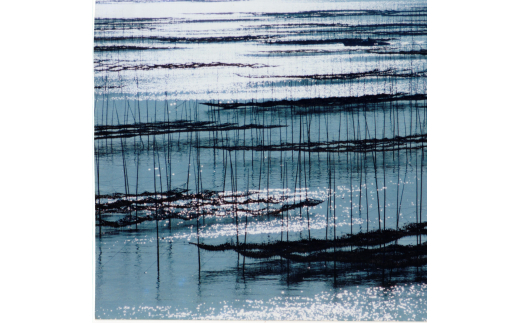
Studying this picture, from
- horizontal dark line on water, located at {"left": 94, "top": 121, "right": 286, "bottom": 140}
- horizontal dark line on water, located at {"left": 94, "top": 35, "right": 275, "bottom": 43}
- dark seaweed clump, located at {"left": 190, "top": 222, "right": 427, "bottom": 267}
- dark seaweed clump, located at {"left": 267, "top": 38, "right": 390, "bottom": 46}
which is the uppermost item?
horizontal dark line on water, located at {"left": 94, "top": 35, "right": 275, "bottom": 43}

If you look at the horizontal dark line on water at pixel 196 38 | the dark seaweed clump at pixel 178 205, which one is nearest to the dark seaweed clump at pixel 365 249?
the dark seaweed clump at pixel 178 205

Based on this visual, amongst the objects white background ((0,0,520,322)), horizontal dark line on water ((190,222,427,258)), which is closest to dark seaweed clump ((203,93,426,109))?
white background ((0,0,520,322))

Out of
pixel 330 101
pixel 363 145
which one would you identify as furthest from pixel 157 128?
pixel 363 145

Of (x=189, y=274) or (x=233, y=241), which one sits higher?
(x=233, y=241)

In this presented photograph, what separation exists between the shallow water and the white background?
0.27ft

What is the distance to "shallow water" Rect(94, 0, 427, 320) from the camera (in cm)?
187

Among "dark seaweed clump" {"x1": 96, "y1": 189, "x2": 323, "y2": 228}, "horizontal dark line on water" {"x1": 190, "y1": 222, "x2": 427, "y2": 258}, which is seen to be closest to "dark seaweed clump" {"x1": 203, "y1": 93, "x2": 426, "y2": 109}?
"dark seaweed clump" {"x1": 96, "y1": 189, "x2": 323, "y2": 228}

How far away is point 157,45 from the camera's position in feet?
6.24

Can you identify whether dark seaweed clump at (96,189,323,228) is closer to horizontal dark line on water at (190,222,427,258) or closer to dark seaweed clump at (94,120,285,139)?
horizontal dark line on water at (190,222,427,258)

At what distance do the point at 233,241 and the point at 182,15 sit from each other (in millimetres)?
1189

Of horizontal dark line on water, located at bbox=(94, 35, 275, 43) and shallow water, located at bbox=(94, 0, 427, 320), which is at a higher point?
horizontal dark line on water, located at bbox=(94, 35, 275, 43)
